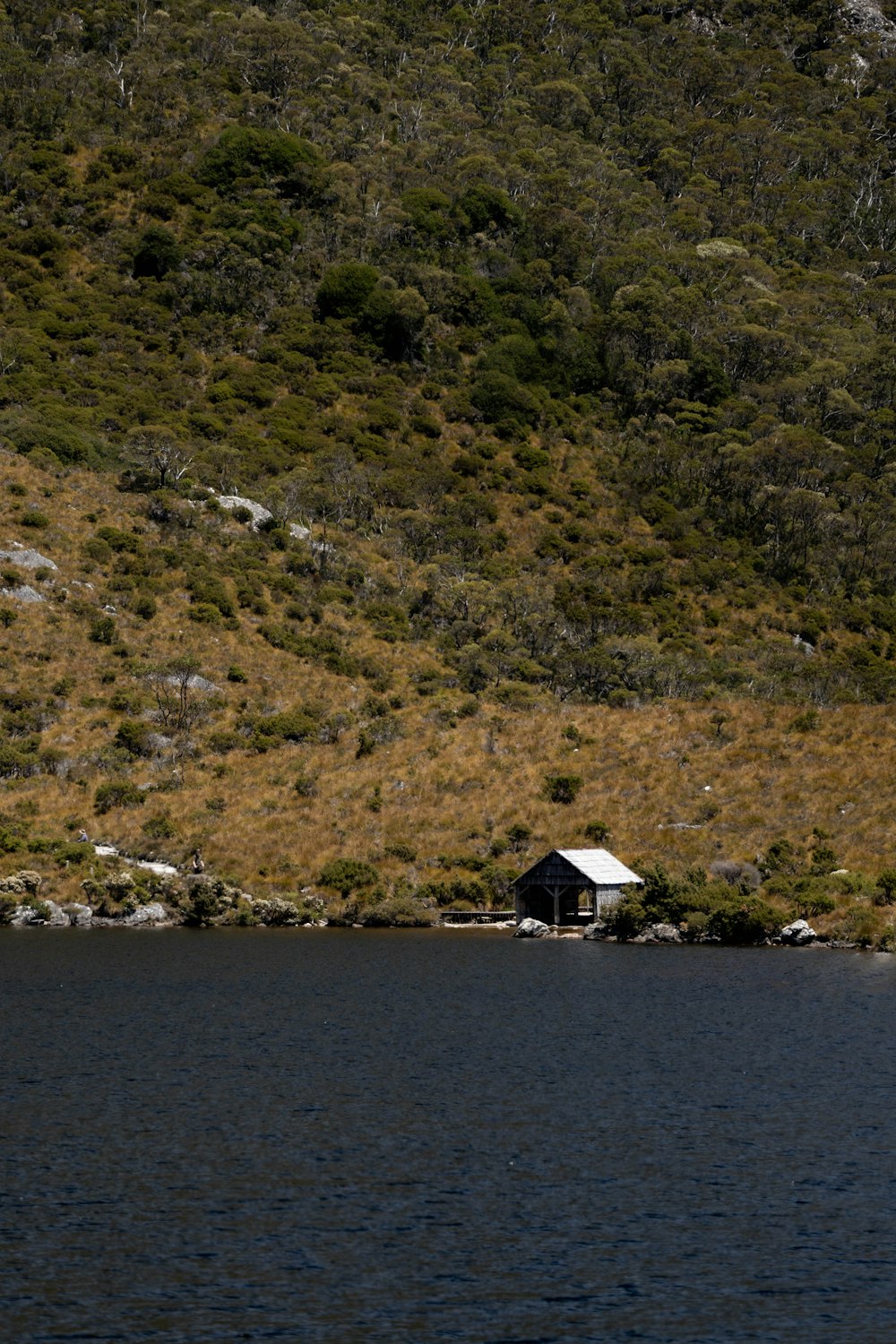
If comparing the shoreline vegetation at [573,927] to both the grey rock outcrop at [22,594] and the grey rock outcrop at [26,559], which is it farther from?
the grey rock outcrop at [26,559]

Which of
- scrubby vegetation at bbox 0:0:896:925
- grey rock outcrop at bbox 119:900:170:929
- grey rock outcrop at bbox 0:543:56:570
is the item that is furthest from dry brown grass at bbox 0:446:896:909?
grey rock outcrop at bbox 119:900:170:929

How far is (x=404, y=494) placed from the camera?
5276 inches

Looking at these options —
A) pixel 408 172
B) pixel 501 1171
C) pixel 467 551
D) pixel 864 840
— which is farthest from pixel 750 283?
pixel 501 1171

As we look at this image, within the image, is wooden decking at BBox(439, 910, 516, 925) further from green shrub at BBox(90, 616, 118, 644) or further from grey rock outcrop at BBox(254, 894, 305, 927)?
green shrub at BBox(90, 616, 118, 644)

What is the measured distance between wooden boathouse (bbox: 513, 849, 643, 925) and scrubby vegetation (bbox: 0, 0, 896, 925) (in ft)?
8.60

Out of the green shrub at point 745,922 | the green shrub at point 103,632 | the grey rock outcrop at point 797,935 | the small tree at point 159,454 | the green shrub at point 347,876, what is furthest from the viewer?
the small tree at point 159,454

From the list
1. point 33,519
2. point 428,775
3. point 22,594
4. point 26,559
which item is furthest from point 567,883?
point 33,519

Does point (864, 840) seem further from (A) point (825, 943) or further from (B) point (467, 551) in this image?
(B) point (467, 551)

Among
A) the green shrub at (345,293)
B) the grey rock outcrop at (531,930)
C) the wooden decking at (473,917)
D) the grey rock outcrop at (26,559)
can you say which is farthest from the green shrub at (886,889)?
the green shrub at (345,293)

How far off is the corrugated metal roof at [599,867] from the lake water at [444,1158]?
50.2ft

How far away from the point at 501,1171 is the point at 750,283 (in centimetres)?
16198

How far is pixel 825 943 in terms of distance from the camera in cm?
6919

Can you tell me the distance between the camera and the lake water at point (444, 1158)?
2316 cm

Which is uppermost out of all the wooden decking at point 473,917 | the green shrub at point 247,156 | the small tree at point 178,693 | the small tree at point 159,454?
the green shrub at point 247,156
